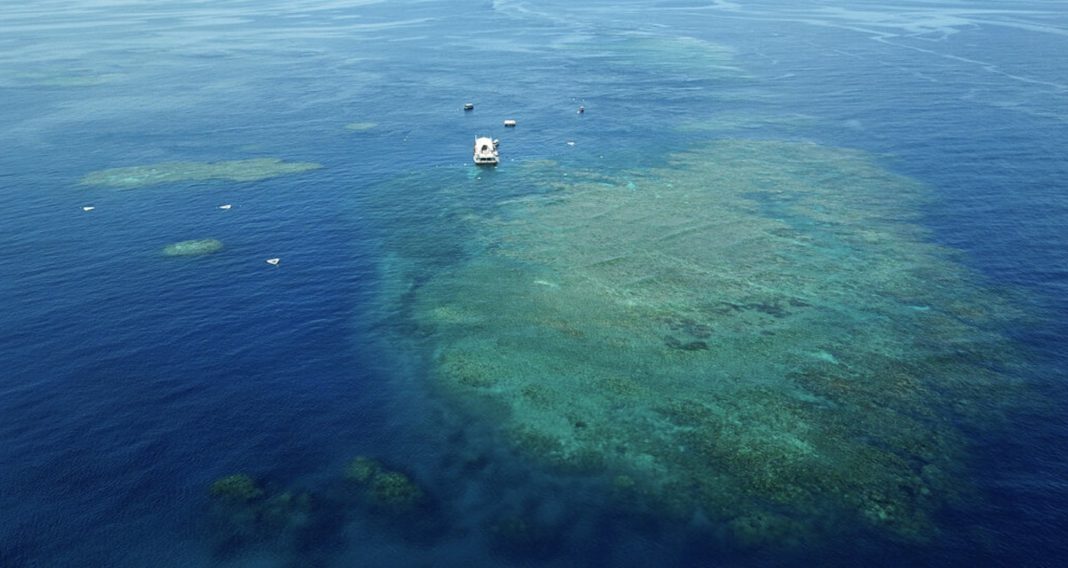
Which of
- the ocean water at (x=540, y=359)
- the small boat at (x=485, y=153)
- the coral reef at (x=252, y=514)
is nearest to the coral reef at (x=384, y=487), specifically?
the ocean water at (x=540, y=359)

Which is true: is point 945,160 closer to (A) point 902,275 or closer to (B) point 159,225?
(A) point 902,275

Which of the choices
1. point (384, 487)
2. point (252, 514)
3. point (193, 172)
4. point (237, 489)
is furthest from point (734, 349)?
point (193, 172)

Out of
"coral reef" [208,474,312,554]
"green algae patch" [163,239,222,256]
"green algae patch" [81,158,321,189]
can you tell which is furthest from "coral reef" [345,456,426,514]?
"green algae patch" [81,158,321,189]

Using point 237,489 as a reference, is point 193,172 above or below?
above

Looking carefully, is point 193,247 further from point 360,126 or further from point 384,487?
point 360,126

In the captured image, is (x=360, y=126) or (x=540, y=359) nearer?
(x=540, y=359)

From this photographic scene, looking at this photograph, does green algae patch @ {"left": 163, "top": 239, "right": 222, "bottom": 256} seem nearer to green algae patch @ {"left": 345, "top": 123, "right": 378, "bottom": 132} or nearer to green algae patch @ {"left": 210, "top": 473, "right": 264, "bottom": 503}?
green algae patch @ {"left": 210, "top": 473, "right": 264, "bottom": 503}
